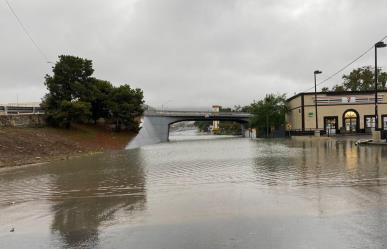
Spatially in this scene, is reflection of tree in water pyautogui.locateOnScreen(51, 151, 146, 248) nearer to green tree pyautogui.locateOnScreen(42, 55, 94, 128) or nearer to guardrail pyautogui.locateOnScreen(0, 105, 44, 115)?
guardrail pyautogui.locateOnScreen(0, 105, 44, 115)

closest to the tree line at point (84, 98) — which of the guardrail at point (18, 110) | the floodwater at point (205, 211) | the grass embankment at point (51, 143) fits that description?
the guardrail at point (18, 110)

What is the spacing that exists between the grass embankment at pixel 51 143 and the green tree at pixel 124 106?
2549 mm

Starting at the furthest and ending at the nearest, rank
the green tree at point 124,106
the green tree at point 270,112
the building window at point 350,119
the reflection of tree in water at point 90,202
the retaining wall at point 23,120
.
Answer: the green tree at point 270,112, the building window at point 350,119, the green tree at point 124,106, the retaining wall at point 23,120, the reflection of tree in water at point 90,202

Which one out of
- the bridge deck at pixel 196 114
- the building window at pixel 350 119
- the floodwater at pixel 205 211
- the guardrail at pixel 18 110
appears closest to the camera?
the floodwater at pixel 205 211

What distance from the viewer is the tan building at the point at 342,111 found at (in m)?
63.7

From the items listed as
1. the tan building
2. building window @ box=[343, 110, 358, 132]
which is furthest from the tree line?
building window @ box=[343, 110, 358, 132]

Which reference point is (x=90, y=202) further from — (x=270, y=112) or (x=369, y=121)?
(x=270, y=112)

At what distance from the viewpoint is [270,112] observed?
79812 mm

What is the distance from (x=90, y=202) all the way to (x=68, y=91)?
4410cm

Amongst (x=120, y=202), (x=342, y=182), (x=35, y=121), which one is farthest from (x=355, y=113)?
(x=120, y=202)

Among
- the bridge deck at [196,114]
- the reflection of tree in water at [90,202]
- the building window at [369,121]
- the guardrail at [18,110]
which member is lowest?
the reflection of tree in water at [90,202]

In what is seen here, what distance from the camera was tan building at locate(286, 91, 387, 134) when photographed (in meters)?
63.7

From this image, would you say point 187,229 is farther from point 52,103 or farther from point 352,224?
point 52,103

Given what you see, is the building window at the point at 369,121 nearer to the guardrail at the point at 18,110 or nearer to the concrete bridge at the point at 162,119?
the concrete bridge at the point at 162,119
